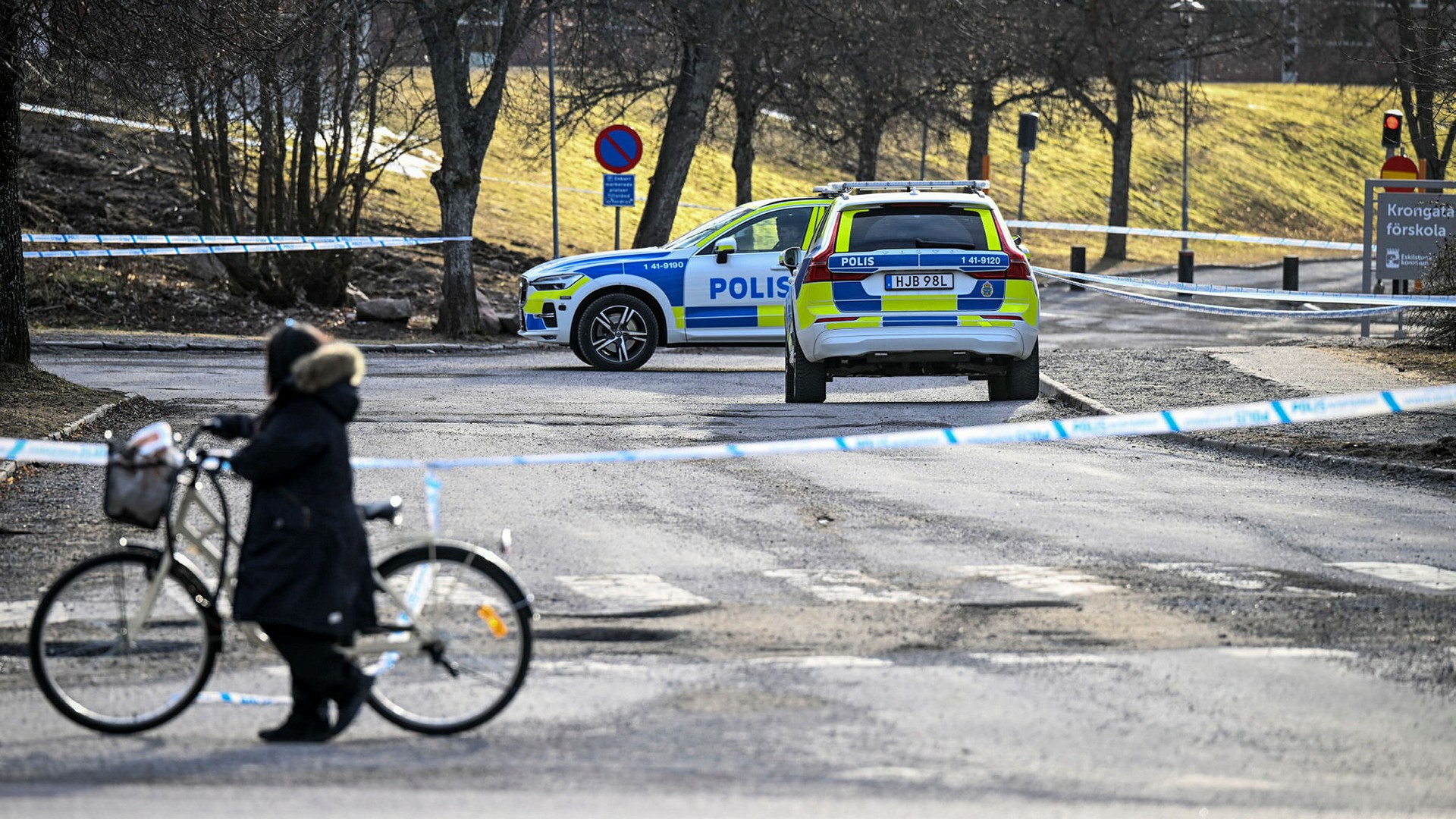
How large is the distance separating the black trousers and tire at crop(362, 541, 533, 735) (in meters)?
0.13

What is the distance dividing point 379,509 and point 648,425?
8541mm

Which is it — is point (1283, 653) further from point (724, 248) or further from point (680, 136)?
point (680, 136)

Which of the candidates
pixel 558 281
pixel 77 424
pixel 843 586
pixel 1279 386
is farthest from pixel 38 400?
pixel 1279 386

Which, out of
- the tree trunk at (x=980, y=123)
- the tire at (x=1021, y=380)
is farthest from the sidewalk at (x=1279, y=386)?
the tree trunk at (x=980, y=123)

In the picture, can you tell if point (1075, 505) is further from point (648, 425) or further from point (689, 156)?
point (689, 156)

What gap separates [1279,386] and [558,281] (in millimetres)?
7517

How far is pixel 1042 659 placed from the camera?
714 centimetres

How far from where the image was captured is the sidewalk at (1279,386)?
13438 mm

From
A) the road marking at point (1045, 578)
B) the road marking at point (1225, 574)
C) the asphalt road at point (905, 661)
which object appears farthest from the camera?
the road marking at point (1225, 574)

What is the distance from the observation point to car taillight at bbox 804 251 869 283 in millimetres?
15656

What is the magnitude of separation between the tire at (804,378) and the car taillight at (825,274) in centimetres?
63

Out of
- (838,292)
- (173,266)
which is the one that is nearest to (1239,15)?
(173,266)

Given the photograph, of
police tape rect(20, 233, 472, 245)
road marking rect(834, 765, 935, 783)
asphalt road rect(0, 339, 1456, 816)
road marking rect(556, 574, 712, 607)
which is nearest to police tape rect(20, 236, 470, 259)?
police tape rect(20, 233, 472, 245)

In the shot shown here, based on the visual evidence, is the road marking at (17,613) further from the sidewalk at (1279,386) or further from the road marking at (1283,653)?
the sidewalk at (1279,386)
